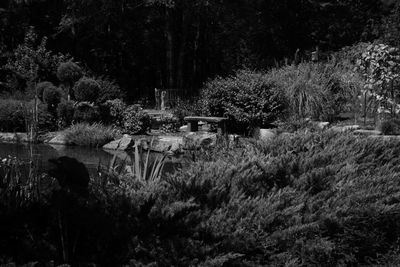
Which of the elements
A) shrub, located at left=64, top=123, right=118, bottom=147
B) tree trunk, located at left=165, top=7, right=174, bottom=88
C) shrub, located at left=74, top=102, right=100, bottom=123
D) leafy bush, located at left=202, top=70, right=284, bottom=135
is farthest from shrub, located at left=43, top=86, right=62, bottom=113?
tree trunk, located at left=165, top=7, right=174, bottom=88

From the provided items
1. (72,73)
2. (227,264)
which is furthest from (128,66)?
(227,264)

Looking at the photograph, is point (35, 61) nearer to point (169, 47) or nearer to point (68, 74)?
point (68, 74)

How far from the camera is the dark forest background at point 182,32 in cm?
1925

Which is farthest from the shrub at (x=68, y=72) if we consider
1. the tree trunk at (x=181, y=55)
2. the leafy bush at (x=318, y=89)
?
the tree trunk at (x=181, y=55)

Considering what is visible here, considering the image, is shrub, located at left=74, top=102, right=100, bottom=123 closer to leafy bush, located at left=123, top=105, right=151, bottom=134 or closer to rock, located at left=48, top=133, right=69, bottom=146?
leafy bush, located at left=123, top=105, right=151, bottom=134

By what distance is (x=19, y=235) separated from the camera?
302cm

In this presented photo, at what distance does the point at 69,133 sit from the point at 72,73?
2332 millimetres

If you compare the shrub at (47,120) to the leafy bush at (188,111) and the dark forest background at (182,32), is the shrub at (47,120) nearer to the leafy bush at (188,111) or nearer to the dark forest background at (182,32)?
the leafy bush at (188,111)

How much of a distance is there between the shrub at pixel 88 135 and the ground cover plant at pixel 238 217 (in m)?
8.22

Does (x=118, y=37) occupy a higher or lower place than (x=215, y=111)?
higher

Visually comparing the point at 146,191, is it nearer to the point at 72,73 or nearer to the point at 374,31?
the point at 72,73

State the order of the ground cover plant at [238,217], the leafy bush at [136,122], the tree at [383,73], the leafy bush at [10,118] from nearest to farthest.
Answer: the ground cover plant at [238,217], the tree at [383,73], the leafy bush at [136,122], the leafy bush at [10,118]

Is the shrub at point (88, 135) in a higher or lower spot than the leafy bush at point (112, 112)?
lower

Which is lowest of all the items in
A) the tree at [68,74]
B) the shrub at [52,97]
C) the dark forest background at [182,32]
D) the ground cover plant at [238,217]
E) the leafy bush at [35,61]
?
the ground cover plant at [238,217]
